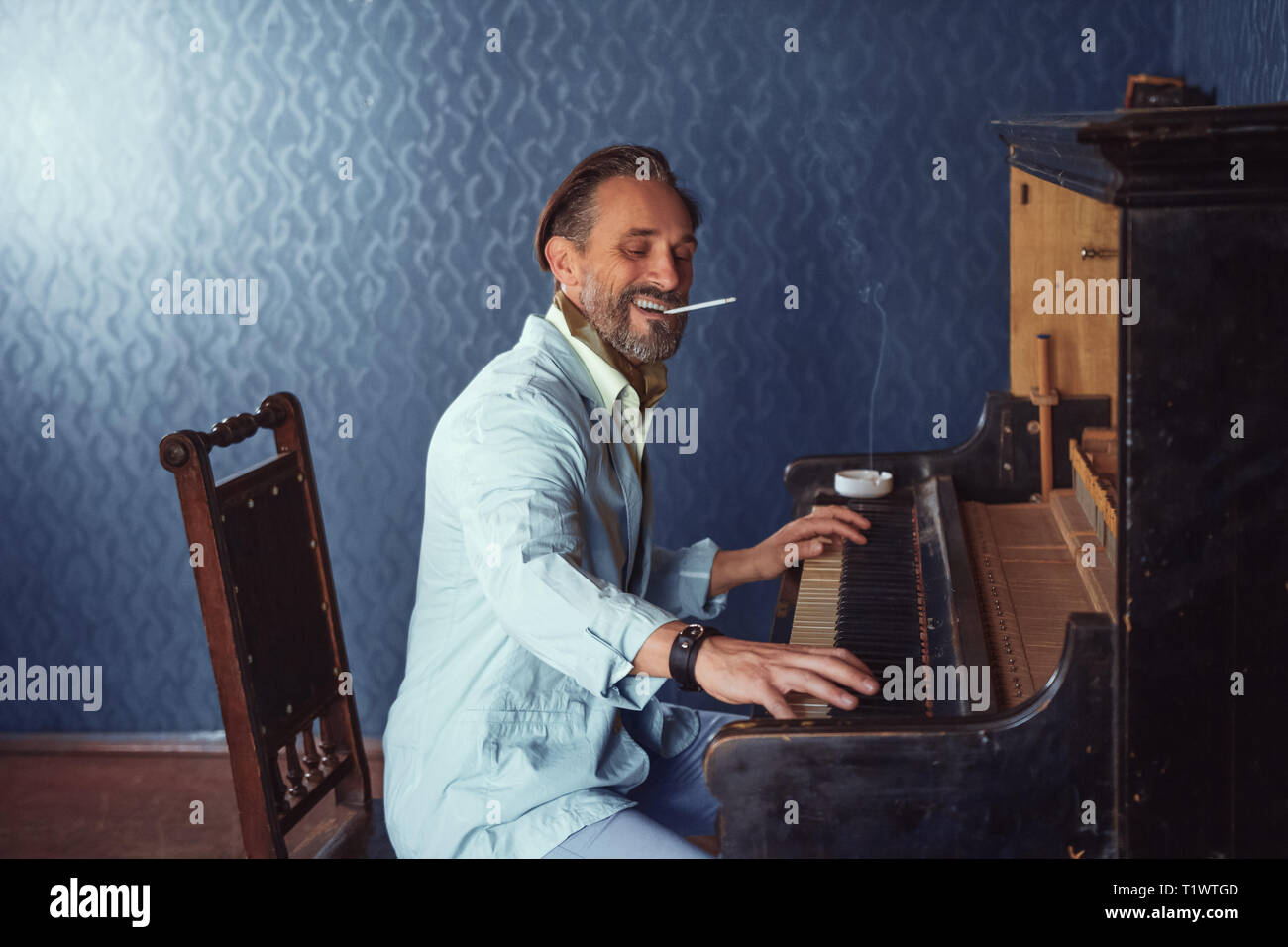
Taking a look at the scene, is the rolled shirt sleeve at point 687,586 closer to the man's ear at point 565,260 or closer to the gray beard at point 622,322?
the gray beard at point 622,322

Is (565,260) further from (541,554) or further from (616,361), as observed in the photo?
(541,554)

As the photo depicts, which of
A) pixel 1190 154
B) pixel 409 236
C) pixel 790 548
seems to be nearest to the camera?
pixel 1190 154

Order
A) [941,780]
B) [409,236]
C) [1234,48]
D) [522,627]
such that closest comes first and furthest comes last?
[941,780] < [522,627] < [1234,48] < [409,236]

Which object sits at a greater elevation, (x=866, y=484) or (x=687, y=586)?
(x=866, y=484)

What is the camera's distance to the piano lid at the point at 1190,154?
110 cm

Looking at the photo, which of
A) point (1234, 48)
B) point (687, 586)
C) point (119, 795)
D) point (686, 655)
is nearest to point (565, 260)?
point (687, 586)

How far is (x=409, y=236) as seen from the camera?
347cm

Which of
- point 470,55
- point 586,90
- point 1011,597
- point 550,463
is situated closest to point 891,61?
point 586,90

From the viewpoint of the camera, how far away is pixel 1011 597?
1.93 metres

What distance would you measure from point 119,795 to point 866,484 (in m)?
2.45

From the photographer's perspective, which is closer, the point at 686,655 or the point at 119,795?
the point at 686,655

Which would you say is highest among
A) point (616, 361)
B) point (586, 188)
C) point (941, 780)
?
point (586, 188)

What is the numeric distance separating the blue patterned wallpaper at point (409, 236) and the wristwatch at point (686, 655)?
2.04m

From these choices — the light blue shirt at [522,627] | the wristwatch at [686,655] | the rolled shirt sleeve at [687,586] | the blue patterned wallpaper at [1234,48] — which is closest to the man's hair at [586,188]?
the light blue shirt at [522,627]
